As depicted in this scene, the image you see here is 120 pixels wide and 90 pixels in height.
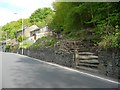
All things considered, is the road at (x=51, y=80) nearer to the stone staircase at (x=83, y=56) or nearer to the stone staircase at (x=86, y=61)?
the stone staircase at (x=86, y=61)

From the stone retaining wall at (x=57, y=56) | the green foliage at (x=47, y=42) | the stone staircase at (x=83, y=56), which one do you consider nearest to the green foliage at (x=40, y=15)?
the green foliage at (x=47, y=42)

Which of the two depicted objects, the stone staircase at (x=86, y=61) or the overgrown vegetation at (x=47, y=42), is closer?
the stone staircase at (x=86, y=61)

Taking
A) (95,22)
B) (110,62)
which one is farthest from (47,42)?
(110,62)

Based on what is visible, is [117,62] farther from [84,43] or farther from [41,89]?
[84,43]

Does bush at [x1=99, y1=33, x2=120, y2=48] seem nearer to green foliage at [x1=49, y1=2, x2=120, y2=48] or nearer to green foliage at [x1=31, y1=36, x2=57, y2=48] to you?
green foliage at [x1=49, y1=2, x2=120, y2=48]

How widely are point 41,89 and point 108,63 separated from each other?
Answer: 6492 millimetres

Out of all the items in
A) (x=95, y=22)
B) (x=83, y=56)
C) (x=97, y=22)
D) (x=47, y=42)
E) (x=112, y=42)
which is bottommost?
(x=83, y=56)

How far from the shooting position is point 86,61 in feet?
66.0

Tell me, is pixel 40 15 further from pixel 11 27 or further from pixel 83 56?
pixel 83 56

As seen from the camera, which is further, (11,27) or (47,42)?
(11,27)

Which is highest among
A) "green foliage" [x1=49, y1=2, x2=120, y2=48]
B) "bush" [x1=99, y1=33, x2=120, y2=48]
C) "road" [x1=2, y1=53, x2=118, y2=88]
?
"green foliage" [x1=49, y1=2, x2=120, y2=48]

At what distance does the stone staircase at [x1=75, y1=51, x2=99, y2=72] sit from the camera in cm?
1867

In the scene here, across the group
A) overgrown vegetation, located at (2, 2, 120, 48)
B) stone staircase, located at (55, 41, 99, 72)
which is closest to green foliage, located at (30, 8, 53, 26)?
overgrown vegetation, located at (2, 2, 120, 48)

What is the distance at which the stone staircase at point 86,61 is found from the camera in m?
18.7
